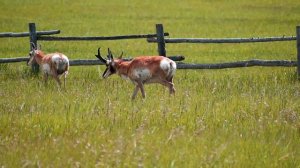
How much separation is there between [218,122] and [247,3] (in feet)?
121

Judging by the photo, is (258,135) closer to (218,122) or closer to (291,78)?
(218,122)

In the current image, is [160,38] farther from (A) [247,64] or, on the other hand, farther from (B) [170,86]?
(B) [170,86]

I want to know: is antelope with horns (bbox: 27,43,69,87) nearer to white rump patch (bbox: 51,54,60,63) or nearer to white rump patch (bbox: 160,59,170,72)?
Answer: white rump patch (bbox: 51,54,60,63)

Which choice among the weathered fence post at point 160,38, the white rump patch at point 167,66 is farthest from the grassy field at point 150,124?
the weathered fence post at point 160,38

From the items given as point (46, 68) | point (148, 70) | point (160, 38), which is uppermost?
point (160, 38)

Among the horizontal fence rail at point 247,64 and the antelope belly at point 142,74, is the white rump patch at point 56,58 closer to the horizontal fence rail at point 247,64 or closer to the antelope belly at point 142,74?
the antelope belly at point 142,74

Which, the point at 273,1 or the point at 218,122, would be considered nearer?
the point at 218,122

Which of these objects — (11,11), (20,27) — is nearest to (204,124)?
(20,27)

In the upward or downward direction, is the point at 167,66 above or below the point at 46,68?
above

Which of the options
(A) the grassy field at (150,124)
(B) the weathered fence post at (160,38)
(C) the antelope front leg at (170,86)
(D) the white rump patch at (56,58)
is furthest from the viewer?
(B) the weathered fence post at (160,38)

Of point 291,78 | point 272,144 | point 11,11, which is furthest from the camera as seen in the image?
point 11,11

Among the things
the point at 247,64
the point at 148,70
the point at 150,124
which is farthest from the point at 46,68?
the point at 150,124

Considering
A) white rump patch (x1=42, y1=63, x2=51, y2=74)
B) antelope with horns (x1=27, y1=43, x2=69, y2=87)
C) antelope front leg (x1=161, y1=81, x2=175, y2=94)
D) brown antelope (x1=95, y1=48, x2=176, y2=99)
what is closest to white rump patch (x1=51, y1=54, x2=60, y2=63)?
antelope with horns (x1=27, y1=43, x2=69, y2=87)

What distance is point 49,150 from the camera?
627 centimetres
